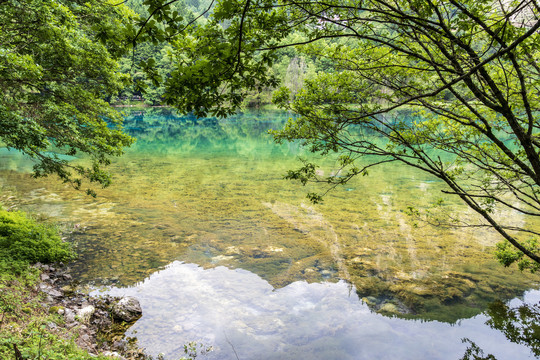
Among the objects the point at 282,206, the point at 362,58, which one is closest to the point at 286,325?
the point at 362,58

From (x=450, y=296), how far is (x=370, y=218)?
513 centimetres

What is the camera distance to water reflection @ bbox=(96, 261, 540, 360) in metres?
5.75

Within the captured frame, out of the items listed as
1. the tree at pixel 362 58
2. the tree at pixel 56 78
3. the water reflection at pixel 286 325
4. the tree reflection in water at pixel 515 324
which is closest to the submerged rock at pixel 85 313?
the water reflection at pixel 286 325

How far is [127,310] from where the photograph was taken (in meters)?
6.25

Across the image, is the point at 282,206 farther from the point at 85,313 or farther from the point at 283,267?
the point at 85,313

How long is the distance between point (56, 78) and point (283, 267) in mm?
7337

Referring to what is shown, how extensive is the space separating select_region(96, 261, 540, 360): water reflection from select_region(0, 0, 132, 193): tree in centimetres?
370

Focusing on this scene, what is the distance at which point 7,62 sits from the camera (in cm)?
603

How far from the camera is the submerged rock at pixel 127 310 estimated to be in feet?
20.0

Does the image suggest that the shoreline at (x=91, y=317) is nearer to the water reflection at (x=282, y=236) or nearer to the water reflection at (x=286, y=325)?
the water reflection at (x=286, y=325)

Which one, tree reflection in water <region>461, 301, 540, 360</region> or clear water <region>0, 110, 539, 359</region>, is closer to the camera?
tree reflection in water <region>461, 301, 540, 360</region>

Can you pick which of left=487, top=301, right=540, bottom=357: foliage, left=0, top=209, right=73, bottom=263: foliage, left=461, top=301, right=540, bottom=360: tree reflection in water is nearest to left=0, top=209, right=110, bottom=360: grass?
left=0, top=209, right=73, bottom=263: foliage

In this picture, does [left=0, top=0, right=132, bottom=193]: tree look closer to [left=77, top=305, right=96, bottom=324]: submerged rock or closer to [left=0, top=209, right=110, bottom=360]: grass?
[left=0, top=209, right=110, bottom=360]: grass

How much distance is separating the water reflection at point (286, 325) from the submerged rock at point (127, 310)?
0.55ft
